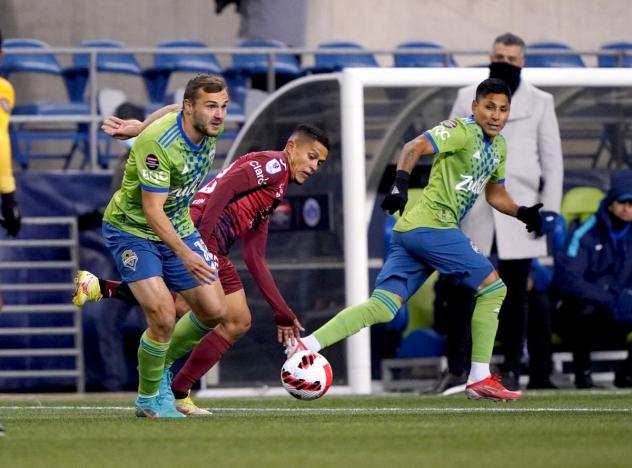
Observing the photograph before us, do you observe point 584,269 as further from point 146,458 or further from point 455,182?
point 146,458

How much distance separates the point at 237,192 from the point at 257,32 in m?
7.22

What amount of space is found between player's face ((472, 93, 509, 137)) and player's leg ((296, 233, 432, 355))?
841 millimetres

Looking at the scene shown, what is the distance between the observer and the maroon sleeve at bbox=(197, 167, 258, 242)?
9367 millimetres

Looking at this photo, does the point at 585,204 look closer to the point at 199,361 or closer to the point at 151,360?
the point at 199,361

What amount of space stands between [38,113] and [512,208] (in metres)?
A: 6.51

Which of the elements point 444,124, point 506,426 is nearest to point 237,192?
point 444,124

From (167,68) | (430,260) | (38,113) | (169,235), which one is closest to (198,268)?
(169,235)

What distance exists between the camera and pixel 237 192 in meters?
9.46

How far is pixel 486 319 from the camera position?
32.7ft

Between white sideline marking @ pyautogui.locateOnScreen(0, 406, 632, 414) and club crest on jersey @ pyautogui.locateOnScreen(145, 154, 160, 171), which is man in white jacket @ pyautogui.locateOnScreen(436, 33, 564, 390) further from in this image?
club crest on jersey @ pyautogui.locateOnScreen(145, 154, 160, 171)

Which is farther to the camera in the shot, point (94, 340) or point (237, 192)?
point (94, 340)

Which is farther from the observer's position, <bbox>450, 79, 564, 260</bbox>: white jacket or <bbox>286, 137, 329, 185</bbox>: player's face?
<bbox>450, 79, 564, 260</bbox>: white jacket

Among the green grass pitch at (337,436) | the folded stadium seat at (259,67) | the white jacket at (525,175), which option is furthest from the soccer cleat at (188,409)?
the folded stadium seat at (259,67)

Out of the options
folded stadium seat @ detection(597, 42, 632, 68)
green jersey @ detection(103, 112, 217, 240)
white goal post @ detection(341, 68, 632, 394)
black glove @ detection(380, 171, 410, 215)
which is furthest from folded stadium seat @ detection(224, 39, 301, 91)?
green jersey @ detection(103, 112, 217, 240)
